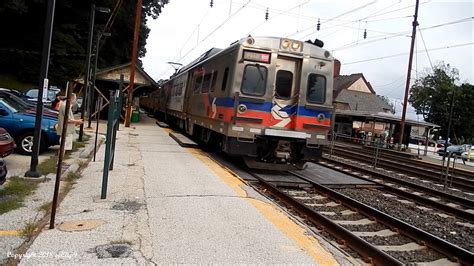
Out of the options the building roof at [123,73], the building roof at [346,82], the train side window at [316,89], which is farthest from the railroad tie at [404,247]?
the building roof at [346,82]

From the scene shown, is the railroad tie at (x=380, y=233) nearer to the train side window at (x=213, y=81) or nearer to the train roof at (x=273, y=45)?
the train roof at (x=273, y=45)

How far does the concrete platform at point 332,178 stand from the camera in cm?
1120

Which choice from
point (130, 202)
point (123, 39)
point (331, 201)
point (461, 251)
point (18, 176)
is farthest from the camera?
point (123, 39)

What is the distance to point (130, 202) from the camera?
260 inches

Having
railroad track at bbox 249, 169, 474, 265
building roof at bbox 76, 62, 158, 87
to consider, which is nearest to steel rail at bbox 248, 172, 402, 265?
railroad track at bbox 249, 169, 474, 265

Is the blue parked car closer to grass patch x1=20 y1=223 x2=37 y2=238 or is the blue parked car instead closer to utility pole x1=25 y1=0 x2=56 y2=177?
utility pole x1=25 y1=0 x2=56 y2=177

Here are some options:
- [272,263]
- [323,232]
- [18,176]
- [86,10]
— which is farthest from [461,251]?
[86,10]

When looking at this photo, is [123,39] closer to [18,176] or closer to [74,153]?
[74,153]

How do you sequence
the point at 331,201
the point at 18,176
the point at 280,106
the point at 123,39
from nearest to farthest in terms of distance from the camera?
the point at 18,176
the point at 331,201
the point at 280,106
the point at 123,39

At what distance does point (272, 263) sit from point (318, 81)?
24.4ft

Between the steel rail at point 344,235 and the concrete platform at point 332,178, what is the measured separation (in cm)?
253

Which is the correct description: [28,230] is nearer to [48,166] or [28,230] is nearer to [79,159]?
[48,166]

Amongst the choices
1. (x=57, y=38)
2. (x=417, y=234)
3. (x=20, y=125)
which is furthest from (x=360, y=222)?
(x=57, y=38)

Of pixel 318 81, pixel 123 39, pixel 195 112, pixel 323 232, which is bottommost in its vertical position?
pixel 323 232
